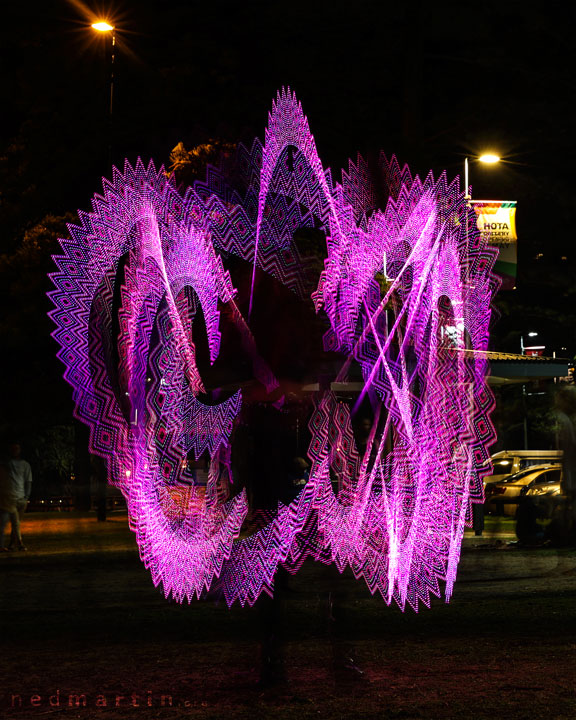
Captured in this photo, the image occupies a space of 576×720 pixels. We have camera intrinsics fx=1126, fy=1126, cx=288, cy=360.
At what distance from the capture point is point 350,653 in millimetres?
7844

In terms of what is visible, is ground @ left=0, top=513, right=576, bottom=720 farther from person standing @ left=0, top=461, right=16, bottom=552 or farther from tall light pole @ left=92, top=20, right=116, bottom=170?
tall light pole @ left=92, top=20, right=116, bottom=170

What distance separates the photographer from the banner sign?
20953mm

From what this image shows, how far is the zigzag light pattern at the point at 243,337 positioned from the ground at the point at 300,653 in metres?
0.54

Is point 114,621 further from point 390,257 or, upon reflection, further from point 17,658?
Result: point 390,257

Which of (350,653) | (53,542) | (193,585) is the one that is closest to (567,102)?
(53,542)

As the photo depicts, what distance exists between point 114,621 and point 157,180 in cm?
402

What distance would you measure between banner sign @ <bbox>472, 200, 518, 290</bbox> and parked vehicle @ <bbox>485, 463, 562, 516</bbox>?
27.5ft

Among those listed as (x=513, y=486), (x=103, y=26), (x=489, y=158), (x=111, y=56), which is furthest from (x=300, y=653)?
(x=513, y=486)

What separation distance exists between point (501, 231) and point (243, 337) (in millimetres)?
14488

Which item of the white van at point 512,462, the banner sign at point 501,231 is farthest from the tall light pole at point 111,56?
the white van at point 512,462

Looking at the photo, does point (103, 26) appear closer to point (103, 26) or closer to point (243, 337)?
point (103, 26)

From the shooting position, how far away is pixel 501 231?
69.9 ft

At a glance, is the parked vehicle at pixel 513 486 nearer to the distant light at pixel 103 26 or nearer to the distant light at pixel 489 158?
the distant light at pixel 489 158

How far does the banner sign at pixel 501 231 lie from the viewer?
20953 millimetres
